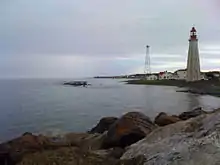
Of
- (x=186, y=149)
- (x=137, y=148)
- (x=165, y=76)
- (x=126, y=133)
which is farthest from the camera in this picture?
(x=165, y=76)

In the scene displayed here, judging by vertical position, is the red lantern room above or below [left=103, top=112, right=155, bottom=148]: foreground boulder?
above

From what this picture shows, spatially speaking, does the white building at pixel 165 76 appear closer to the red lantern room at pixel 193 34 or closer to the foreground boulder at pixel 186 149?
the red lantern room at pixel 193 34

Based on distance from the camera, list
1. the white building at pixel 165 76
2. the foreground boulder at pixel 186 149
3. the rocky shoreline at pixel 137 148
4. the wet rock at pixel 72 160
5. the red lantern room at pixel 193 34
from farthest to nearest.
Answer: the white building at pixel 165 76
the red lantern room at pixel 193 34
the wet rock at pixel 72 160
the rocky shoreline at pixel 137 148
the foreground boulder at pixel 186 149

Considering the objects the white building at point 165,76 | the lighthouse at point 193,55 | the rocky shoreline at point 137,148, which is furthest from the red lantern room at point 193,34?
the rocky shoreline at point 137,148

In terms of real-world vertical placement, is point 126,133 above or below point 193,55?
below

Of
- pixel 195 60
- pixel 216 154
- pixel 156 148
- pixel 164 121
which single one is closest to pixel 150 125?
pixel 164 121

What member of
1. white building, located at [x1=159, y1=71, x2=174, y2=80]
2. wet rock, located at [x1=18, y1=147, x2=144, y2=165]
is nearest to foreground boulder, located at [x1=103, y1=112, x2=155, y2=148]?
wet rock, located at [x1=18, y1=147, x2=144, y2=165]

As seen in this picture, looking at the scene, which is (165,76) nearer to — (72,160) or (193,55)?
(193,55)

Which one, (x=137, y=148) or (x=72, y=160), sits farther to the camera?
(x=137, y=148)

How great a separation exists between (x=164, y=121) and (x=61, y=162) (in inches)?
307

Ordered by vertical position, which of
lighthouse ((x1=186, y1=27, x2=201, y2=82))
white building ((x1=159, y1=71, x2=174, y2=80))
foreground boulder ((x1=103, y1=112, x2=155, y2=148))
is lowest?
foreground boulder ((x1=103, y1=112, x2=155, y2=148))

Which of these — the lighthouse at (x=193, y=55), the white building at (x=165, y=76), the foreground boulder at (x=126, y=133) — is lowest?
the foreground boulder at (x=126, y=133)

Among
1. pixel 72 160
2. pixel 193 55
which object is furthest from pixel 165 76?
pixel 72 160

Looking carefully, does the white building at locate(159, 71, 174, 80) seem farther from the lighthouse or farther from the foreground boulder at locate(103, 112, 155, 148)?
the foreground boulder at locate(103, 112, 155, 148)
